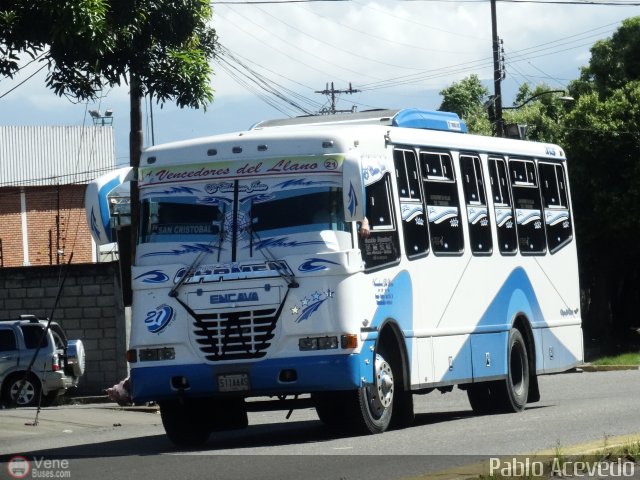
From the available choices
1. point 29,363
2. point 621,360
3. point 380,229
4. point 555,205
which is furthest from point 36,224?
point 380,229

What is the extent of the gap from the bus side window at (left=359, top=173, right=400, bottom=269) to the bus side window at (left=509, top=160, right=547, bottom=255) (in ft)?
12.0

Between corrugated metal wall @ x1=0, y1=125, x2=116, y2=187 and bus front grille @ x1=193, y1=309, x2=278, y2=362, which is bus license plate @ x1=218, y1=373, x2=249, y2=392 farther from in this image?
corrugated metal wall @ x1=0, y1=125, x2=116, y2=187

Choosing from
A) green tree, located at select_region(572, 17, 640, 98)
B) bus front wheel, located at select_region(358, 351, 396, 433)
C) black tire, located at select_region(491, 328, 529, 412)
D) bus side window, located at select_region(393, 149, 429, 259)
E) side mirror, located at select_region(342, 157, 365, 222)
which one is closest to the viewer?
side mirror, located at select_region(342, 157, 365, 222)

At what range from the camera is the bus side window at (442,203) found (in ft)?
53.2

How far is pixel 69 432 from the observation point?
18.9 metres

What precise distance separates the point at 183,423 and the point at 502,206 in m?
5.37

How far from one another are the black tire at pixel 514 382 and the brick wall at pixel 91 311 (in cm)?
1154

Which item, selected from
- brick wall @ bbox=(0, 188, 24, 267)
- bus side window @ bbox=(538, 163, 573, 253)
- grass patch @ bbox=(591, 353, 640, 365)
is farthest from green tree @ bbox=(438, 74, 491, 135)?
bus side window @ bbox=(538, 163, 573, 253)

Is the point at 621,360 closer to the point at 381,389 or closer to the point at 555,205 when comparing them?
the point at 555,205

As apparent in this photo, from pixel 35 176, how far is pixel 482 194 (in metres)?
53.9

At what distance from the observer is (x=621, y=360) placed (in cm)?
3406

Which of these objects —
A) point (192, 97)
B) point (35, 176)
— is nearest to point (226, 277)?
point (192, 97)

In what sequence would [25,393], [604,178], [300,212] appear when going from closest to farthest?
[300,212] → [25,393] → [604,178]

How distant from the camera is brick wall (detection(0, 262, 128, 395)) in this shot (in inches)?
1105
